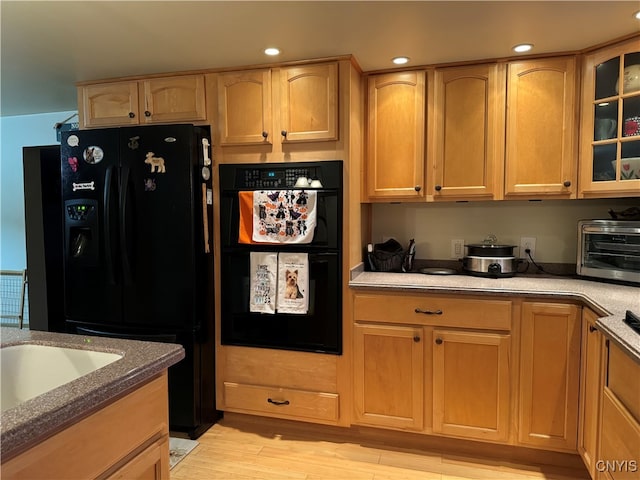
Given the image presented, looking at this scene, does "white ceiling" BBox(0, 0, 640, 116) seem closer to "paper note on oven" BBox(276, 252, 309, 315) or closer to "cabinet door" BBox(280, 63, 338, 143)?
"cabinet door" BBox(280, 63, 338, 143)

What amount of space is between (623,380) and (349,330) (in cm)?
131

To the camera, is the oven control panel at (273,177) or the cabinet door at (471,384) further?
the oven control panel at (273,177)

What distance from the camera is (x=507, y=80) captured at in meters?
2.44

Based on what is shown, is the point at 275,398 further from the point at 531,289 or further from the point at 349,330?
the point at 531,289

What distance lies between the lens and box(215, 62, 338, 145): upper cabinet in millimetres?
2412

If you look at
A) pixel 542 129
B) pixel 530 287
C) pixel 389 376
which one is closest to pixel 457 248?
pixel 530 287

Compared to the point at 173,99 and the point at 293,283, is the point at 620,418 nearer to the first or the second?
the point at 293,283

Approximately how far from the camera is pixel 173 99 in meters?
2.68

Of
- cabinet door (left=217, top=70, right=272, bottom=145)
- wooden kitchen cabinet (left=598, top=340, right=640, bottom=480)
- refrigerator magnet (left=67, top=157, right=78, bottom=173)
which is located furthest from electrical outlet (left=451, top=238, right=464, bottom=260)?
refrigerator magnet (left=67, top=157, right=78, bottom=173)

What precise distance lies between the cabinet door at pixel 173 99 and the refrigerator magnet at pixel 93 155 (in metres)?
0.36

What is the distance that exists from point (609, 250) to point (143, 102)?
2932mm

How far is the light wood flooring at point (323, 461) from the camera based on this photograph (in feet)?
7.20

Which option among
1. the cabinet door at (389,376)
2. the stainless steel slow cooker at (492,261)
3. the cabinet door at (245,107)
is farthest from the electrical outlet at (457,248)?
the cabinet door at (245,107)

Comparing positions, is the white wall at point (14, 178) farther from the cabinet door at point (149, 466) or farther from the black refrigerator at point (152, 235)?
the cabinet door at point (149, 466)
